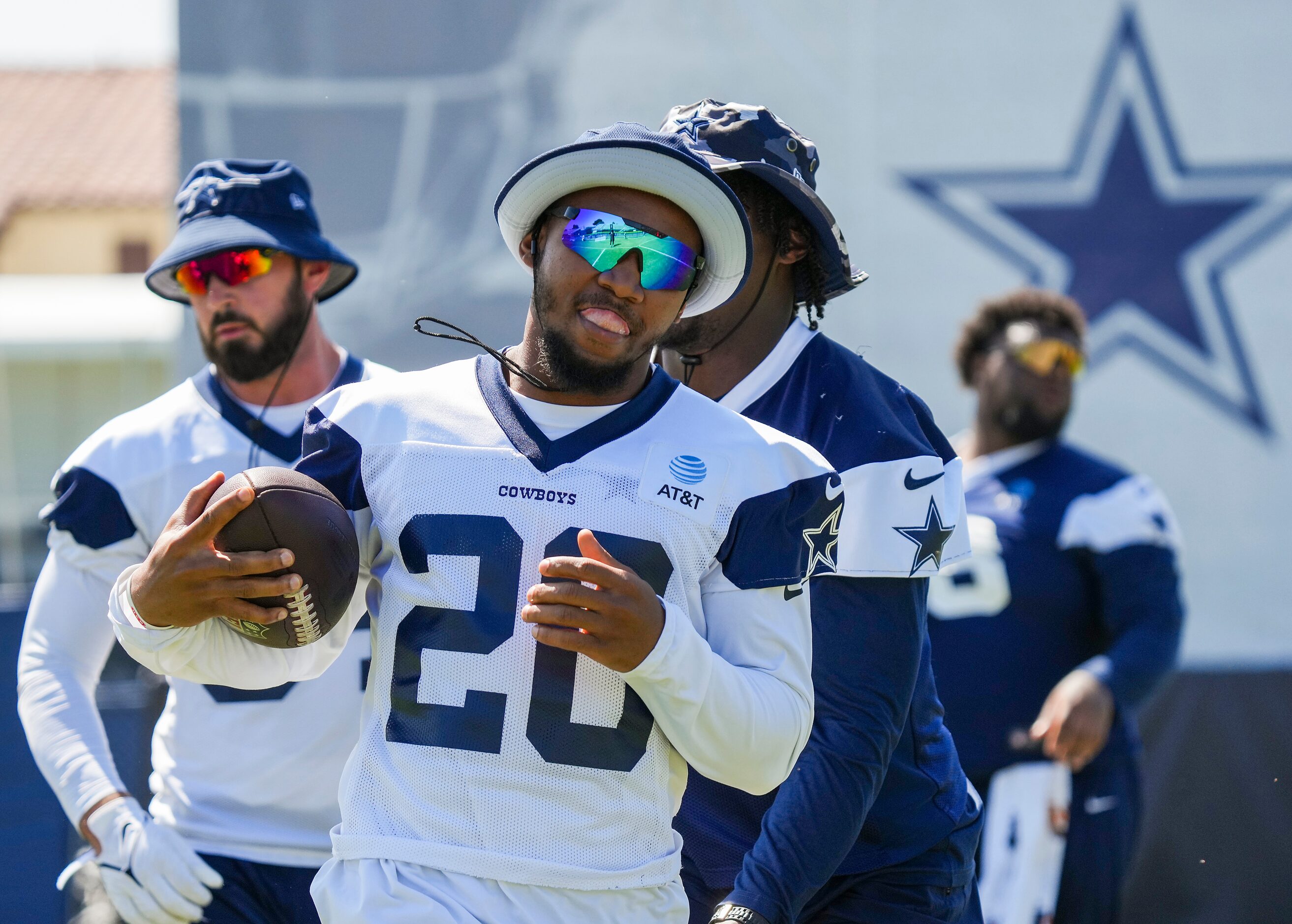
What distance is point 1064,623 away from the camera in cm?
518

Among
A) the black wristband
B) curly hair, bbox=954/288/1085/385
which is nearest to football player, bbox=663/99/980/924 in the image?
the black wristband

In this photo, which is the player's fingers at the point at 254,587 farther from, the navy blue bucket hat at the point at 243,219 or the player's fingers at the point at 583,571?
the navy blue bucket hat at the point at 243,219

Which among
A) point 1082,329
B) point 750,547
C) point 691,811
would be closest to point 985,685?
point 1082,329

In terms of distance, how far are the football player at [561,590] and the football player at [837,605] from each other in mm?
361

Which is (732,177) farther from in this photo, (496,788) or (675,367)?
(496,788)

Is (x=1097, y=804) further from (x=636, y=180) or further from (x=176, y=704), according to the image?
(x=636, y=180)

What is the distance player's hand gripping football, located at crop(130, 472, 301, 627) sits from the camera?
1859 mm

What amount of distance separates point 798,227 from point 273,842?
1.77 m

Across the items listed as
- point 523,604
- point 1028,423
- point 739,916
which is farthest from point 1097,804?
point 523,604

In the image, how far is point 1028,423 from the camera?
5.54 metres

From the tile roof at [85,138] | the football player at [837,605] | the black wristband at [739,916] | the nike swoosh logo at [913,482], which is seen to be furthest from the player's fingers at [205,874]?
the tile roof at [85,138]

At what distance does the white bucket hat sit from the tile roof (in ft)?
62.3

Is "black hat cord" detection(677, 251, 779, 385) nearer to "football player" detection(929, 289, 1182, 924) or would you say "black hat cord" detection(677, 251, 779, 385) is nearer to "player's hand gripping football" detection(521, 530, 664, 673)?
"player's hand gripping football" detection(521, 530, 664, 673)

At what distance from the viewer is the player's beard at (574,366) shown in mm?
2121
